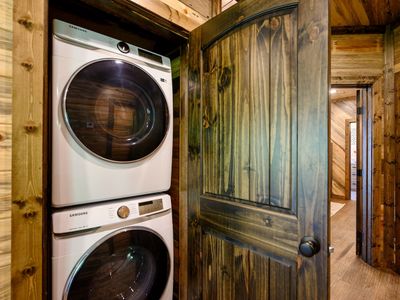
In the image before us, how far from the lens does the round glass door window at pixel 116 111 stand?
99 cm

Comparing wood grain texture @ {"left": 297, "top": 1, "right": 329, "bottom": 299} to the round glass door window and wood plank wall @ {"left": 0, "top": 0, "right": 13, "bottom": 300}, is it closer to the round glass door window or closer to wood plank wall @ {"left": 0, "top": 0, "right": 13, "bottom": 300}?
the round glass door window

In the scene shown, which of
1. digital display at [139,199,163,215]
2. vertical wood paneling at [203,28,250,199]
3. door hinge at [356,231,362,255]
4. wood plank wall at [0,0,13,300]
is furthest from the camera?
door hinge at [356,231,362,255]

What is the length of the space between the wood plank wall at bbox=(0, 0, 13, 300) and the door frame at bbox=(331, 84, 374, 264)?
9.13 feet

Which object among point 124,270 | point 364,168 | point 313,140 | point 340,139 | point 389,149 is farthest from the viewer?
point 340,139

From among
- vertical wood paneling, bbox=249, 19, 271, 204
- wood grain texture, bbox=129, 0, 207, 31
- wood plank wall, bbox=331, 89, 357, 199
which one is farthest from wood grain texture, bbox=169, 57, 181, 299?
wood plank wall, bbox=331, 89, 357, 199

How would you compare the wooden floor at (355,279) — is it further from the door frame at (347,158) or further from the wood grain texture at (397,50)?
the door frame at (347,158)

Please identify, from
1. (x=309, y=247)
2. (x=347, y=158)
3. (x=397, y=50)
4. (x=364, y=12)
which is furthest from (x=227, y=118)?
(x=347, y=158)

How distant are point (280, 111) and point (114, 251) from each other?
99 cm

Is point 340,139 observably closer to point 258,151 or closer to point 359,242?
point 359,242

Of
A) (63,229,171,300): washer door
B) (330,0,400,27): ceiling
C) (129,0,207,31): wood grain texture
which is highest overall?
(330,0,400,27): ceiling

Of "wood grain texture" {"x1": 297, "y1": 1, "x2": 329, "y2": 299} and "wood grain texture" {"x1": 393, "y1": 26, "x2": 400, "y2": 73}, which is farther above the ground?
"wood grain texture" {"x1": 393, "y1": 26, "x2": 400, "y2": 73}

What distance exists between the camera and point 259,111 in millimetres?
996

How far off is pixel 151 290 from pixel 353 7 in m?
2.93

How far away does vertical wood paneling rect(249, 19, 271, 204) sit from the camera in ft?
3.18
